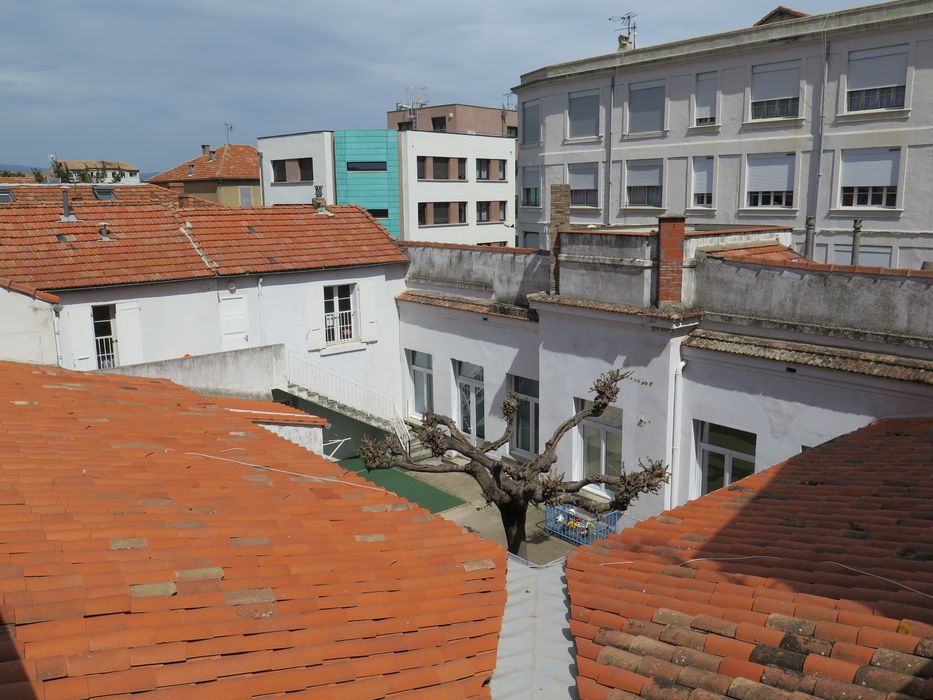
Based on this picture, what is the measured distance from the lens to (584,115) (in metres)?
35.2

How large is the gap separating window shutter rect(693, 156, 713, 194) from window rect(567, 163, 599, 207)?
5.31 meters

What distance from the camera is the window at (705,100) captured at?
29.7 m

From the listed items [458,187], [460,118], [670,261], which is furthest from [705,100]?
[460,118]

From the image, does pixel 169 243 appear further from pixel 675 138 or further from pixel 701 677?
pixel 675 138

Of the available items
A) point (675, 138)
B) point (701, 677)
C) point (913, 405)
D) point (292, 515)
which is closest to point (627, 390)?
point (913, 405)

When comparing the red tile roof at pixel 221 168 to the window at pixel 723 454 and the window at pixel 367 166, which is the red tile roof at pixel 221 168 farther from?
the window at pixel 723 454

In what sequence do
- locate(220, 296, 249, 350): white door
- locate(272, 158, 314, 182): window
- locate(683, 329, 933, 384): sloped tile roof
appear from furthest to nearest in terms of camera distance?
locate(272, 158, 314, 182): window < locate(220, 296, 249, 350): white door < locate(683, 329, 933, 384): sloped tile roof

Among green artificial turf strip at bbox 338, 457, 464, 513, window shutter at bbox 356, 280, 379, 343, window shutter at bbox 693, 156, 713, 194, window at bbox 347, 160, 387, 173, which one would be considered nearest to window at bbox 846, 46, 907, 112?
window shutter at bbox 693, 156, 713, 194

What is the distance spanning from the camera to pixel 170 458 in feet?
29.4

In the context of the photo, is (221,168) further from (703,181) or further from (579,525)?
(579,525)

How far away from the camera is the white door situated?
774 inches

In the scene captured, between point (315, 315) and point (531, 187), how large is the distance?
2094cm

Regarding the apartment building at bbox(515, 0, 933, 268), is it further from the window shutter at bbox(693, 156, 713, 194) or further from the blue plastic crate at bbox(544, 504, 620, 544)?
the blue plastic crate at bbox(544, 504, 620, 544)

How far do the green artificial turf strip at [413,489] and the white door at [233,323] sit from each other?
180 inches
